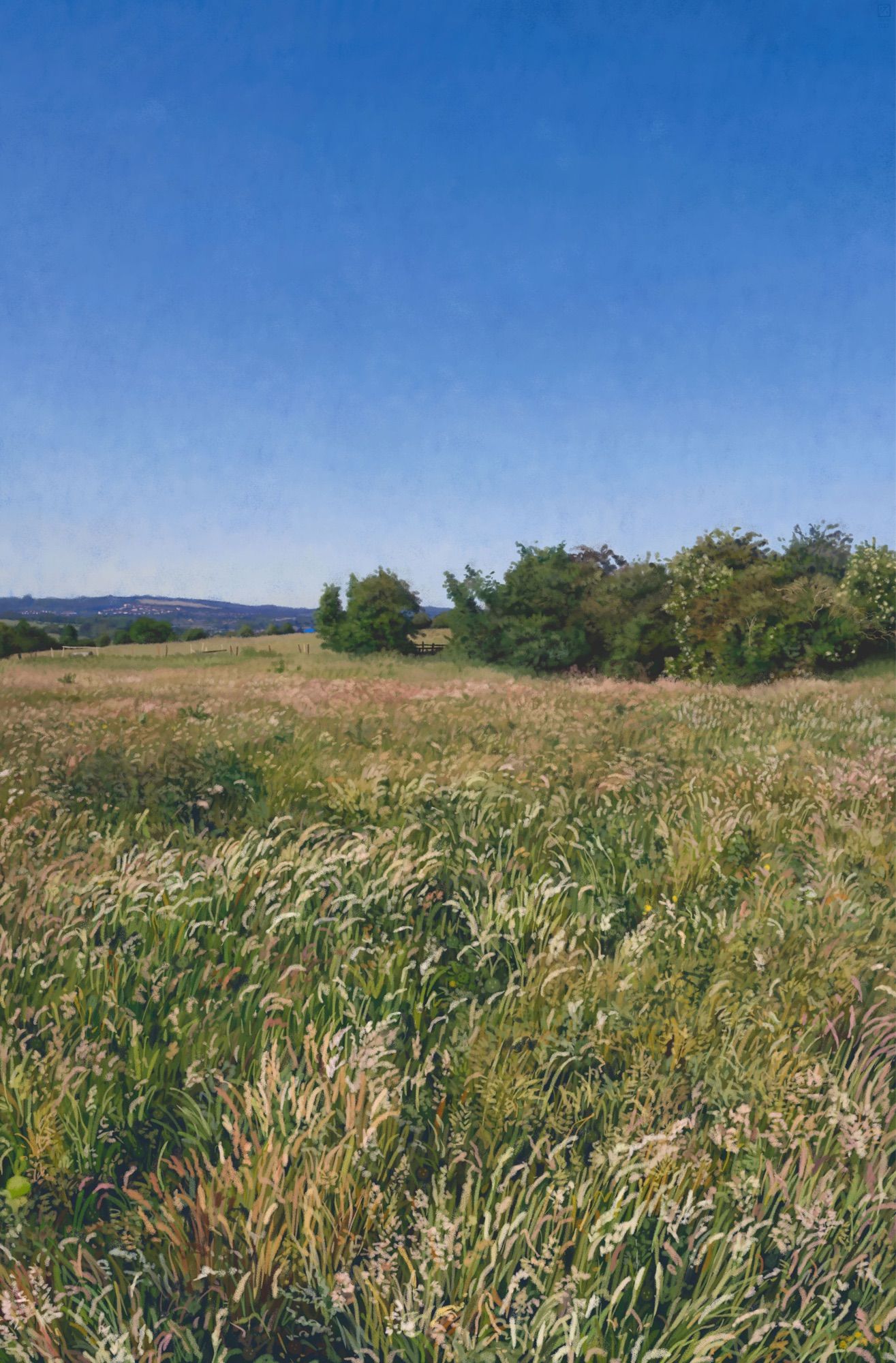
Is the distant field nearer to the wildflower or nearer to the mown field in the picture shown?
the mown field

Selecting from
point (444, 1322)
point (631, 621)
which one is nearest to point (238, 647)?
Result: point (631, 621)

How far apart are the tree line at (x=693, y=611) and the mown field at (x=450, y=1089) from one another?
33.4 meters

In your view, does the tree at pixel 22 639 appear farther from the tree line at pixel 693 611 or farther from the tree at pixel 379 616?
the tree line at pixel 693 611

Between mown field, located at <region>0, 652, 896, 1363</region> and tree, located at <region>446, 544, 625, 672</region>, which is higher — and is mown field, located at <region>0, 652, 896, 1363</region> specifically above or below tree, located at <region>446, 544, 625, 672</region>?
below

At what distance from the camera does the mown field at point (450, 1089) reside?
6.00ft

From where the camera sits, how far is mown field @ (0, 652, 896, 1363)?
72.0 inches

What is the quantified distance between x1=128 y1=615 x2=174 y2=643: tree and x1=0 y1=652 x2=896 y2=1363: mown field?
2557 inches

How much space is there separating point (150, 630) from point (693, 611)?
46.8 m

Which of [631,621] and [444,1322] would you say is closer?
[444,1322]

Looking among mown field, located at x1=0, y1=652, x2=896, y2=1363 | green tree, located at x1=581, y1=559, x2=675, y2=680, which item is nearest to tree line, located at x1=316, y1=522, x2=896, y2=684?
green tree, located at x1=581, y1=559, x2=675, y2=680

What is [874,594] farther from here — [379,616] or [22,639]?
[22,639]

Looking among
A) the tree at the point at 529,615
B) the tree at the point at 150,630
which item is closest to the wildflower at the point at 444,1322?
the tree at the point at 529,615

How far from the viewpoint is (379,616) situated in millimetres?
48969

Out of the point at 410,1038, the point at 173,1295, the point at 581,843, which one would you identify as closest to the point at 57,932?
the point at 410,1038
